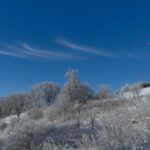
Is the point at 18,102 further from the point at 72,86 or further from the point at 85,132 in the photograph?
the point at 85,132

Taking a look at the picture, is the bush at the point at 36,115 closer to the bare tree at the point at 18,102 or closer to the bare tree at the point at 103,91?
the bare tree at the point at 103,91

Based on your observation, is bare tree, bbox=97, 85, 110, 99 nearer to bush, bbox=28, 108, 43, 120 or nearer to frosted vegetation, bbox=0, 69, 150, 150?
bush, bbox=28, 108, 43, 120

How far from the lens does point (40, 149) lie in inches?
376

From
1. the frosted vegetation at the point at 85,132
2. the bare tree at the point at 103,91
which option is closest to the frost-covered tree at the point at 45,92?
the bare tree at the point at 103,91

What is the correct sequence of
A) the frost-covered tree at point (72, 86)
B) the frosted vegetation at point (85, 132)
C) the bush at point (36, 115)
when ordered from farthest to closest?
1. the frost-covered tree at point (72, 86)
2. the bush at point (36, 115)
3. the frosted vegetation at point (85, 132)

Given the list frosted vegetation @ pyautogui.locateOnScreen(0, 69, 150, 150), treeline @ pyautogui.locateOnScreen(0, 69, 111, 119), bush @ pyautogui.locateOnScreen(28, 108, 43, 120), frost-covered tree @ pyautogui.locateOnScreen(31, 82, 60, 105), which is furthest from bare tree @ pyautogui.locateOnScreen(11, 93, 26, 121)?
frosted vegetation @ pyautogui.locateOnScreen(0, 69, 150, 150)

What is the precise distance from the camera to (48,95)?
5491 cm

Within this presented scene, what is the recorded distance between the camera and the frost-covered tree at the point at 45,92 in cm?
5305

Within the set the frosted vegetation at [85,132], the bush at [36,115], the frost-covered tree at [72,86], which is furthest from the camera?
the frost-covered tree at [72,86]

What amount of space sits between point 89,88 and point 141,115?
4057cm

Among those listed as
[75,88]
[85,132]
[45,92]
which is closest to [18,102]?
[45,92]

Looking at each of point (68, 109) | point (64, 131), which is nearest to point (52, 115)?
point (68, 109)

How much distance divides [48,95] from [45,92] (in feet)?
2.65

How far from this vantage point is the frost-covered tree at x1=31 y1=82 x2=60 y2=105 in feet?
174
